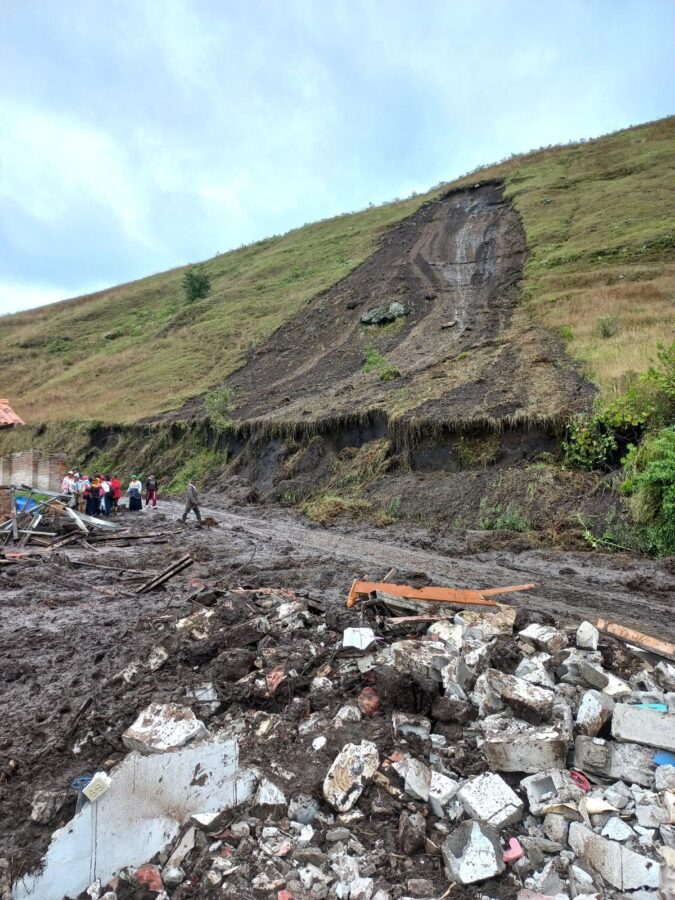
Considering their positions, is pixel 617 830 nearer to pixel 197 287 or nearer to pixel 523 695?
pixel 523 695

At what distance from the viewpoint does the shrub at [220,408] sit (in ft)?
69.7

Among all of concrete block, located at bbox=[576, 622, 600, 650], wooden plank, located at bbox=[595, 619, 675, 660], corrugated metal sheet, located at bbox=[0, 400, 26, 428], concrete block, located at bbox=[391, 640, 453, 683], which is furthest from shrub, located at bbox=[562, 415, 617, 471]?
corrugated metal sheet, located at bbox=[0, 400, 26, 428]

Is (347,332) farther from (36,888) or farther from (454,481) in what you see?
(36,888)

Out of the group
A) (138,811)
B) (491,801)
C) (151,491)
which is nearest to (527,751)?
(491,801)

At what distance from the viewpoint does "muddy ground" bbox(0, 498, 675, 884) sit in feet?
11.9

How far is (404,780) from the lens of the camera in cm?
316

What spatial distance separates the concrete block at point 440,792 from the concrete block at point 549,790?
15.3 inches

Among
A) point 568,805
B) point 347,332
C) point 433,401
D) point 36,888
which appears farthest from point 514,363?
point 36,888

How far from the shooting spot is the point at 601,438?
35.5 ft

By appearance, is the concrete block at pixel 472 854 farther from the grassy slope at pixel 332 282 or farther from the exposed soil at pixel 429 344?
the grassy slope at pixel 332 282

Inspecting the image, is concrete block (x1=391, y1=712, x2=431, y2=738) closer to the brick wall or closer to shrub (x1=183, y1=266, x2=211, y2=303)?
the brick wall

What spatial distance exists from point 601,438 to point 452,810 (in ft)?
30.7

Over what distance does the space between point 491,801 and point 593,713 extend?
92cm

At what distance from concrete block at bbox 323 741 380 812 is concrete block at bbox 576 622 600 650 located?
1979 mm
